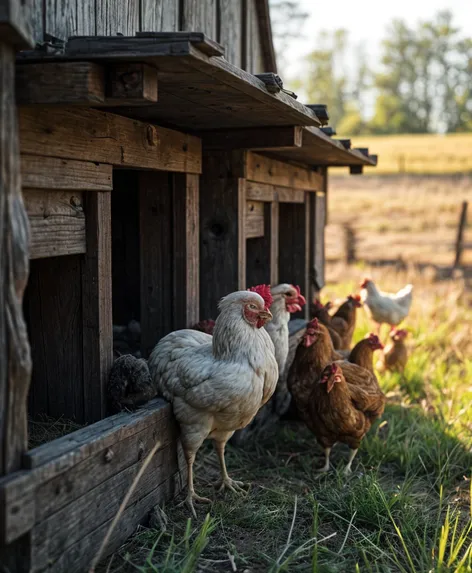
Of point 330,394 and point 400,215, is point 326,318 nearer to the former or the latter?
point 330,394

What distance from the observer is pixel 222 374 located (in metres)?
4.19

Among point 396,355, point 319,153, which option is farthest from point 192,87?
point 396,355

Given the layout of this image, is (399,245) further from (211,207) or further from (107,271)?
(107,271)

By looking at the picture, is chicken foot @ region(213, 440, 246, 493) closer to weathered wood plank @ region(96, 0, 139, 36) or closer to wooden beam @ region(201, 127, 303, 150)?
wooden beam @ region(201, 127, 303, 150)

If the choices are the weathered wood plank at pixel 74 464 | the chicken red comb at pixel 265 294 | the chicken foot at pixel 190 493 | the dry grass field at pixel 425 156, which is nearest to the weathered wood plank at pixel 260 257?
the chicken red comb at pixel 265 294

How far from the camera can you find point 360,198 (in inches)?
1147

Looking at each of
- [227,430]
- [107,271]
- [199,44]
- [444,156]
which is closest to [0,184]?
[199,44]

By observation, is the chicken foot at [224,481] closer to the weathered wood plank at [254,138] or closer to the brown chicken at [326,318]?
the weathered wood plank at [254,138]

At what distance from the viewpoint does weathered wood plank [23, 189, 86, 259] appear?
3.44m

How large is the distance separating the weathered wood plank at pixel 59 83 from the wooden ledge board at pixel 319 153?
8.12 feet

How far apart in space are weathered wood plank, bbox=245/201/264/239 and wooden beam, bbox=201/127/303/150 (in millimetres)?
890

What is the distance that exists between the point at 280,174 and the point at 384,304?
2.97 metres

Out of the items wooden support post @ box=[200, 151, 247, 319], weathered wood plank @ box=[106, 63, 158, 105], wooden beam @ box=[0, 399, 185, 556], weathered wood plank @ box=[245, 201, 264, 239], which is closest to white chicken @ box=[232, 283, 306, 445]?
wooden support post @ box=[200, 151, 247, 319]

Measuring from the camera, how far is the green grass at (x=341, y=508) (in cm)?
373
